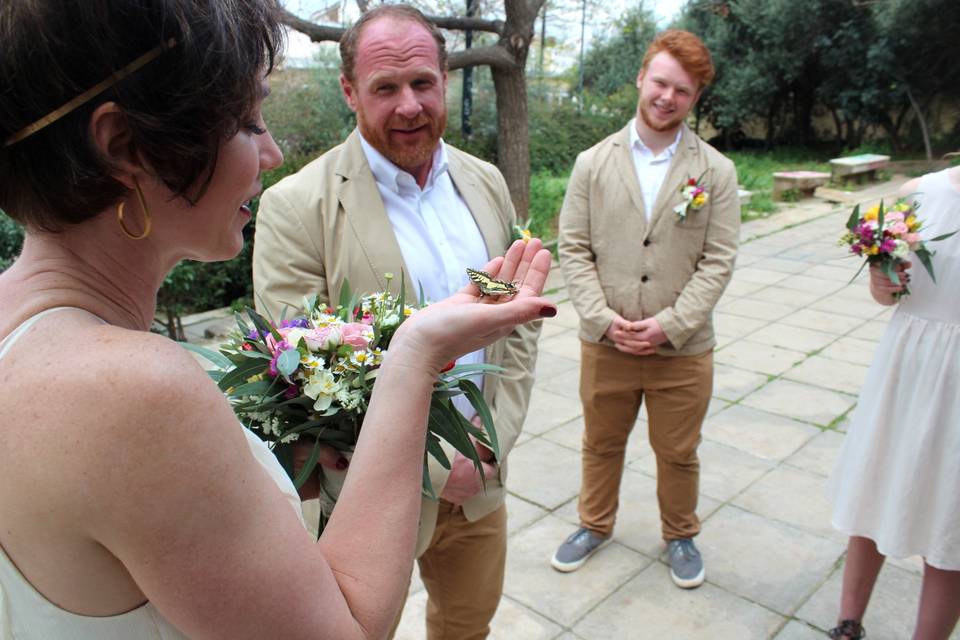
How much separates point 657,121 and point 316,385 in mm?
2302

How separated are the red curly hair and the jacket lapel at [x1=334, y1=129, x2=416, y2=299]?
5.42 feet

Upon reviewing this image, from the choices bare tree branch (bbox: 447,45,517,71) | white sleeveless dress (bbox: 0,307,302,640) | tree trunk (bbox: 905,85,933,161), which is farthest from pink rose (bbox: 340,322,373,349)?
tree trunk (bbox: 905,85,933,161)

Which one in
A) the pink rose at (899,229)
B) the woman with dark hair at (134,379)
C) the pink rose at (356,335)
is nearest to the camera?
the woman with dark hair at (134,379)

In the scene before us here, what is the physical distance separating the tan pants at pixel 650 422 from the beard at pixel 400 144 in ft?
4.59

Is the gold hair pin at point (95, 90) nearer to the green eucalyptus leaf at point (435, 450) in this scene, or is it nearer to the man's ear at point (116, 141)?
the man's ear at point (116, 141)

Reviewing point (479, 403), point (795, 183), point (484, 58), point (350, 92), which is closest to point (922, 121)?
point (795, 183)

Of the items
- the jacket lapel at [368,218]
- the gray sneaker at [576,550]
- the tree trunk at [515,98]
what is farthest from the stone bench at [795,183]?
the jacket lapel at [368,218]

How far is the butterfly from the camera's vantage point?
149 cm

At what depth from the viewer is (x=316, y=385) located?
5.02 feet

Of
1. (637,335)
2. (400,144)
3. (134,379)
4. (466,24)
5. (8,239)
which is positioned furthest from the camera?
(466,24)

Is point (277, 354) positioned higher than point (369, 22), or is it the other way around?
point (369, 22)

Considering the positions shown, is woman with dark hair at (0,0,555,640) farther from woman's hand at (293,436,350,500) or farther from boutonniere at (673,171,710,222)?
boutonniere at (673,171,710,222)

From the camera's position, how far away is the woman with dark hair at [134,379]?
0.87 m

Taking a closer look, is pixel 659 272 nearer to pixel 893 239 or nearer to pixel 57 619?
pixel 893 239
